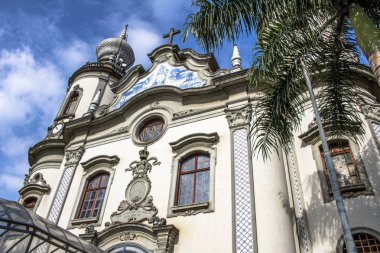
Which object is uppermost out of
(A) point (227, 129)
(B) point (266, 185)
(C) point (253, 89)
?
(C) point (253, 89)

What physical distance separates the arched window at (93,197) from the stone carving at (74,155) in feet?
4.65

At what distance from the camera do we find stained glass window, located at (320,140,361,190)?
31.3 ft

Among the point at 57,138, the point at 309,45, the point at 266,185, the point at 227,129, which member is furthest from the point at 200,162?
the point at 57,138

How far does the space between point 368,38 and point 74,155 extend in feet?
40.6

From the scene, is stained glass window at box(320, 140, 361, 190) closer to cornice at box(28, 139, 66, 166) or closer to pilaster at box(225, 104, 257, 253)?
pilaster at box(225, 104, 257, 253)

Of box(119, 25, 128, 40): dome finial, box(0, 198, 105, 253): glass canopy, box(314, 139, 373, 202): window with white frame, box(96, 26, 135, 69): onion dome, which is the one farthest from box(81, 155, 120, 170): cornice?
box(119, 25, 128, 40): dome finial

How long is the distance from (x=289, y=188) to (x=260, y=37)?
4.56 m

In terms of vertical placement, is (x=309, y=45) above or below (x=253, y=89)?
below

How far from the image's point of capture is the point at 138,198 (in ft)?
38.7

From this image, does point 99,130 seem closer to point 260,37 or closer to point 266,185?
point 266,185

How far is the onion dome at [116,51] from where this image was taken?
2378cm

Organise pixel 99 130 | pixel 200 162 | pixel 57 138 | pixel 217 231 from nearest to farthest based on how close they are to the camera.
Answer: pixel 217 231 → pixel 200 162 → pixel 99 130 → pixel 57 138

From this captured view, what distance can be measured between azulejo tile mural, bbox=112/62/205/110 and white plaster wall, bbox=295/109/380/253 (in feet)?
20.1

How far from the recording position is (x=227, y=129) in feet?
39.8
